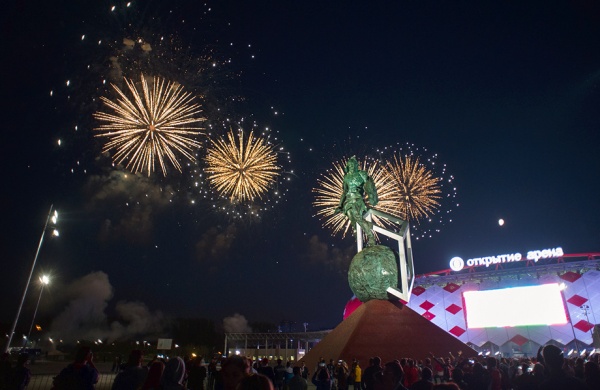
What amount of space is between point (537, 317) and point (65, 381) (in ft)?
134

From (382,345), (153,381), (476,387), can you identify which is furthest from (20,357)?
(382,345)

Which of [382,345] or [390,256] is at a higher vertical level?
[390,256]

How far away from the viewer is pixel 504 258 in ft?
128

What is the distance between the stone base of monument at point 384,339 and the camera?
651 inches

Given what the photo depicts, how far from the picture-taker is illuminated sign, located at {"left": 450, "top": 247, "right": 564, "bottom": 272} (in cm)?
3647

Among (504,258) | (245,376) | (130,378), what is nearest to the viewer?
(245,376)

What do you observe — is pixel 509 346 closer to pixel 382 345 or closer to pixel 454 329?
pixel 454 329

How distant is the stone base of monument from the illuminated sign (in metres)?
24.4

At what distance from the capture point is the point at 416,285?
43656 mm

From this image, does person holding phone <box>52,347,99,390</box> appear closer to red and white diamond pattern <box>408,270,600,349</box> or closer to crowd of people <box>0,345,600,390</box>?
crowd of people <box>0,345,600,390</box>

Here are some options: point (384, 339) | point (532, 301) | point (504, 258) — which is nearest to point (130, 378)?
point (384, 339)

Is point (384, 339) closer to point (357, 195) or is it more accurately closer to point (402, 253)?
point (402, 253)

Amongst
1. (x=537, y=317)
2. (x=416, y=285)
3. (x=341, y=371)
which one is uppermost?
(x=416, y=285)

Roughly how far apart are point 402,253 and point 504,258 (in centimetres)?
2598
